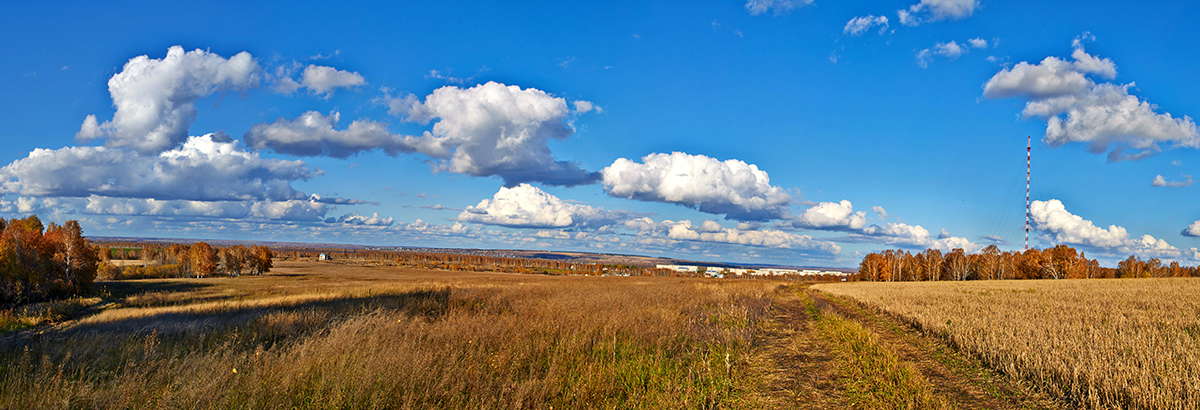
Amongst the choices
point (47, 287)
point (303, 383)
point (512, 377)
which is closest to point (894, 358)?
point (512, 377)

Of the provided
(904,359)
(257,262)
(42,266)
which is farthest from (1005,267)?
(257,262)

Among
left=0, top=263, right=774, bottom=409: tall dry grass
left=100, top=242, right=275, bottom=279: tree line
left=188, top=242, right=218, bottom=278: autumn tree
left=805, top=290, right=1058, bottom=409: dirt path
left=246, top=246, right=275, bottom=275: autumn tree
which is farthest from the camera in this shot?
left=246, top=246, right=275, bottom=275: autumn tree

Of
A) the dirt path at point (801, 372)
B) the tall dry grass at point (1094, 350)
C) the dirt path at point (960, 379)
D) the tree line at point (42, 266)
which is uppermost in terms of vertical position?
the tall dry grass at point (1094, 350)

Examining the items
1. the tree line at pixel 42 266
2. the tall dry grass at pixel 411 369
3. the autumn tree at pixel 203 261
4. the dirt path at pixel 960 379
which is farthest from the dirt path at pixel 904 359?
the autumn tree at pixel 203 261

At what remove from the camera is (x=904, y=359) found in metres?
11.2

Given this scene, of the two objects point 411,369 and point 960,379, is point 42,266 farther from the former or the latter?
point 960,379

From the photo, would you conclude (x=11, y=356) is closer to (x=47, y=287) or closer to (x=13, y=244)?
(x=47, y=287)

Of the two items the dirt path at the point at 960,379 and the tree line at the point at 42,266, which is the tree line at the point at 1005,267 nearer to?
the dirt path at the point at 960,379

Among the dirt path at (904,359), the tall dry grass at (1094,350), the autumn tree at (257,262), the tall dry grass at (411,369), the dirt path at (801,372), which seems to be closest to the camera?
the tall dry grass at (411,369)

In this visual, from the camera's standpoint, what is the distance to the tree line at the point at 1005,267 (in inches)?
4326

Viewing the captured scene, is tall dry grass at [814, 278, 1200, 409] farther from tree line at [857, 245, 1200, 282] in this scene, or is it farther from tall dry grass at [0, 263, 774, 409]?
tree line at [857, 245, 1200, 282]

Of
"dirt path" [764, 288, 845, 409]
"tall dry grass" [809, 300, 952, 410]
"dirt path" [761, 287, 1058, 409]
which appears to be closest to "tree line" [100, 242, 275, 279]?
"dirt path" [764, 288, 845, 409]

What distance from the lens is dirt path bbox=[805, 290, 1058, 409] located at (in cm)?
776

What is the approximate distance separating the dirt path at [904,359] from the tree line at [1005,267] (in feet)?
404
